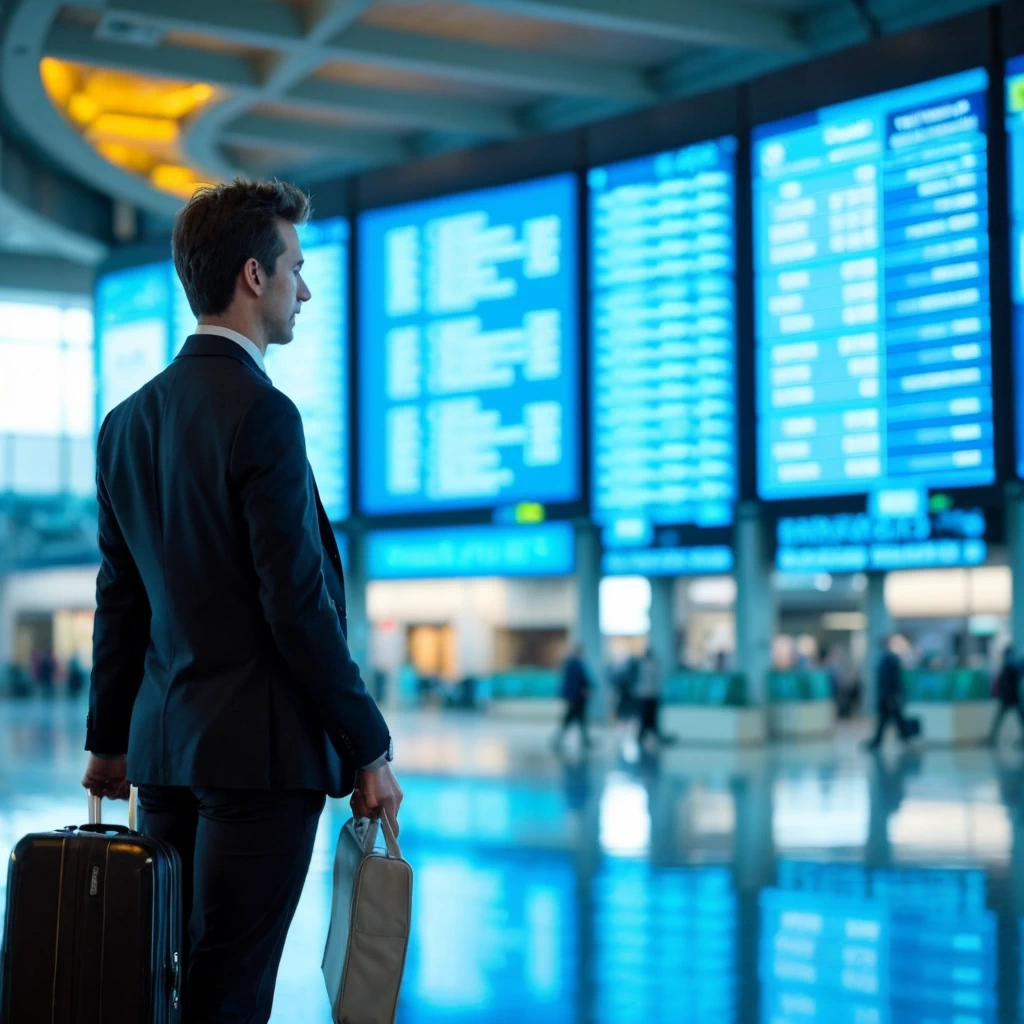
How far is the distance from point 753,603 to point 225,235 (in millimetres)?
17310

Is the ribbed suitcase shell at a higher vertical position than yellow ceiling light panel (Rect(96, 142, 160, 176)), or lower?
lower

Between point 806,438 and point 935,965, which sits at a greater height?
point 806,438

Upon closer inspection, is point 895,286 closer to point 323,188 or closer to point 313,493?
point 323,188

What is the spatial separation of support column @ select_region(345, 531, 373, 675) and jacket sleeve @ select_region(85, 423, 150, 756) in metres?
18.2

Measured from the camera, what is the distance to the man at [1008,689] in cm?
1867

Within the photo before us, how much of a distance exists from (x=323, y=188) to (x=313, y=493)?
20.3 metres

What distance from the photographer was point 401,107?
67.1 ft

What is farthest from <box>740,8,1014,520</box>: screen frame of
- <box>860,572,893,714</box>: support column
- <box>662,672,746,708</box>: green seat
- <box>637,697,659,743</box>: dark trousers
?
<box>860,572,893,714</box>: support column

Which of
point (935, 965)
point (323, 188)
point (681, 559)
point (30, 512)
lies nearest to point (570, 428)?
point (681, 559)

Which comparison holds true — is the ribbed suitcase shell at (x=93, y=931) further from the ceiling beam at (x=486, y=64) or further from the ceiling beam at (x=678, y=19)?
the ceiling beam at (x=486, y=64)

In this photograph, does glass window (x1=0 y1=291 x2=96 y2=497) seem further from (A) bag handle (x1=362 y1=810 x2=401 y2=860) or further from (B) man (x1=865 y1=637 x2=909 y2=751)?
(A) bag handle (x1=362 y1=810 x2=401 y2=860)

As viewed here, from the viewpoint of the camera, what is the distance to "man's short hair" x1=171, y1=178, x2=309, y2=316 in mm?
2666

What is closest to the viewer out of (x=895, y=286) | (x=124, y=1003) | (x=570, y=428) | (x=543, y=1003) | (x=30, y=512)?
(x=124, y=1003)

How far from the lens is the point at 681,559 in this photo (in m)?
18.5
